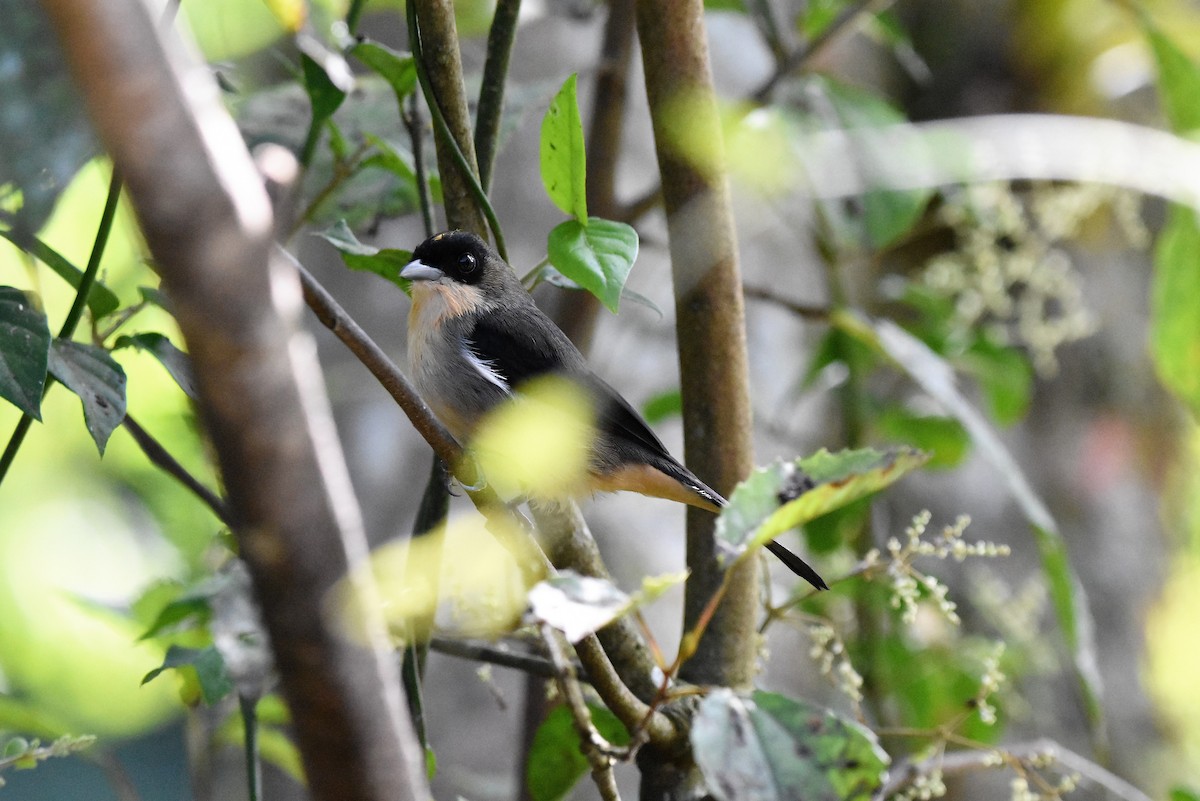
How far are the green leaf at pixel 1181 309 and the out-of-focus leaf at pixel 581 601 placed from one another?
1759 mm

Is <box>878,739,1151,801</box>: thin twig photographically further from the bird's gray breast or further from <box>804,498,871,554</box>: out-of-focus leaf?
the bird's gray breast

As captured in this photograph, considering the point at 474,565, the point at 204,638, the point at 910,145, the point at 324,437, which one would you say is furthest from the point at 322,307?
the point at 910,145

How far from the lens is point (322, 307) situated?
103cm

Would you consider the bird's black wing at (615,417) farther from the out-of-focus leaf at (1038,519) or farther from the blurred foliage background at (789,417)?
the out-of-focus leaf at (1038,519)

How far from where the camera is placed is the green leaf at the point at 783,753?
2.71ft

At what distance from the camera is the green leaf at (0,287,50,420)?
41.6 inches

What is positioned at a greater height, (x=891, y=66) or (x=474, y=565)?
(x=891, y=66)

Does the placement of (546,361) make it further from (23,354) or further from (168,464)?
(23,354)

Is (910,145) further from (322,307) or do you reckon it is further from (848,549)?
(322,307)

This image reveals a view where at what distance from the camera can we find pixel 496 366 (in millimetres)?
2098

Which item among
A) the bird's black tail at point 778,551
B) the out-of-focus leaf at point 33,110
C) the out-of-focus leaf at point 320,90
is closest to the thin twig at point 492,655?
the bird's black tail at point 778,551

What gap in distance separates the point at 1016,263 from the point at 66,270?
237 cm

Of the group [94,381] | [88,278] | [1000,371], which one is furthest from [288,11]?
[1000,371]

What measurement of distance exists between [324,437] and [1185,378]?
7.05ft
